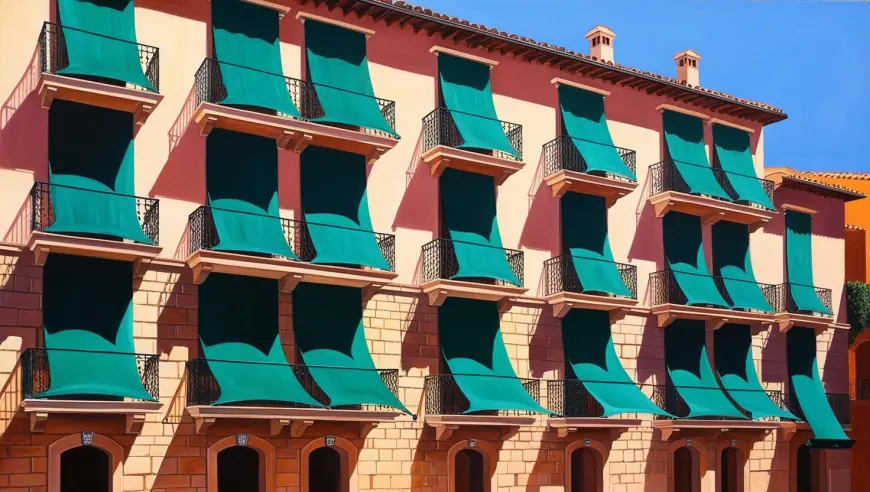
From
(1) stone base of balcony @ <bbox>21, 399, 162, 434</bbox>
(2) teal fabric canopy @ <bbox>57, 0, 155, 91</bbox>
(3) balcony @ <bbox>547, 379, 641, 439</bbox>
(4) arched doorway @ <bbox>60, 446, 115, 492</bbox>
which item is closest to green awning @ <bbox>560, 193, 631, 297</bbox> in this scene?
(3) balcony @ <bbox>547, 379, 641, 439</bbox>

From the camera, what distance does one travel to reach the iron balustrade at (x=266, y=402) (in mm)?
22156

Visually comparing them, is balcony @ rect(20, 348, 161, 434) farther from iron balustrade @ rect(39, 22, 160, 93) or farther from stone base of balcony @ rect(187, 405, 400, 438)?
iron balustrade @ rect(39, 22, 160, 93)

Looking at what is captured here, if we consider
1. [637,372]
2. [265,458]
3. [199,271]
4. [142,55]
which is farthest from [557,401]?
[142,55]

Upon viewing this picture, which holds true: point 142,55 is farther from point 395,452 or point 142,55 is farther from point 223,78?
point 395,452

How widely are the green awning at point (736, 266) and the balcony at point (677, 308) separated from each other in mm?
248

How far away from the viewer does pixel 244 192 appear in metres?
23.7

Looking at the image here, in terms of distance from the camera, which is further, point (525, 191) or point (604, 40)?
point (604, 40)

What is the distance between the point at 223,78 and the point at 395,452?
8.46 meters

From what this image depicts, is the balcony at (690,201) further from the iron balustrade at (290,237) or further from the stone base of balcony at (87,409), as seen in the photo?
the stone base of balcony at (87,409)

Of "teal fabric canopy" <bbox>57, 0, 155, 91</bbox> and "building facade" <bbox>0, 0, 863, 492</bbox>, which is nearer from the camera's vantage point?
"building facade" <bbox>0, 0, 863, 492</bbox>

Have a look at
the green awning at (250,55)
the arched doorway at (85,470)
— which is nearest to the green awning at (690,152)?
the green awning at (250,55)

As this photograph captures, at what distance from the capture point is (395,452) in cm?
2497

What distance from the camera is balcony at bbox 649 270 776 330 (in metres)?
29.9

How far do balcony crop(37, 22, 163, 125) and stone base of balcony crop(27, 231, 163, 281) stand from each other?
253 centimetres
